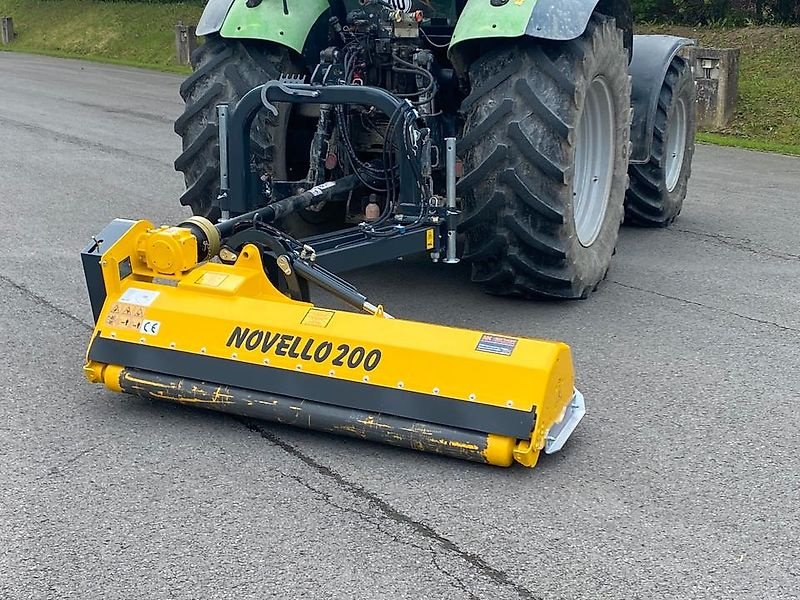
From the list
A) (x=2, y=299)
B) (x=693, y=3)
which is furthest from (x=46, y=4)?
(x=2, y=299)

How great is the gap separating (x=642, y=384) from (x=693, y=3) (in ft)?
51.2

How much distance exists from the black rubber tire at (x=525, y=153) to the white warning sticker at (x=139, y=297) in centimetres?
172

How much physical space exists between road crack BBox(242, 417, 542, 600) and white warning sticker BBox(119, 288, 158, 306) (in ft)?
1.99

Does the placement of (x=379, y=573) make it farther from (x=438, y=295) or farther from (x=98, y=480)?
(x=438, y=295)

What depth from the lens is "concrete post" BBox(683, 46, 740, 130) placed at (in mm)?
13789

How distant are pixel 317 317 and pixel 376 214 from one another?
150 cm

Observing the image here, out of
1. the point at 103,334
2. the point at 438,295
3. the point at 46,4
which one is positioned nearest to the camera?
the point at 103,334

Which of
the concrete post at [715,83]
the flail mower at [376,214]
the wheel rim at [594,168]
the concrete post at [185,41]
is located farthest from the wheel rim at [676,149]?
the concrete post at [185,41]

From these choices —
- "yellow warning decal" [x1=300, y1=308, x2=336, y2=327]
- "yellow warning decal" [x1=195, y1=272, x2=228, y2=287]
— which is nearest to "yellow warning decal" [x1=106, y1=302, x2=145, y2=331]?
"yellow warning decal" [x1=195, y1=272, x2=228, y2=287]

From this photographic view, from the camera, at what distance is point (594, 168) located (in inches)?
243

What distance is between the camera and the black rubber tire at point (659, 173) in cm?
771

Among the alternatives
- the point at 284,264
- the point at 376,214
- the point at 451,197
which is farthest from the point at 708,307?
the point at 284,264

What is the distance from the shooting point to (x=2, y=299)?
5.81 metres

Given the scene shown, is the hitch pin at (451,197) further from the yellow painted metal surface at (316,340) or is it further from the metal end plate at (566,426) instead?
the metal end plate at (566,426)
